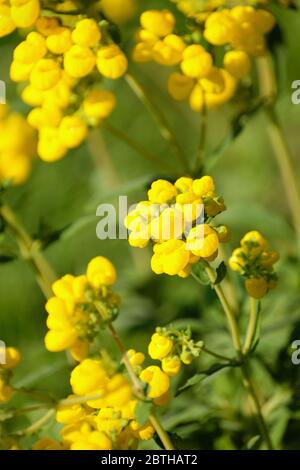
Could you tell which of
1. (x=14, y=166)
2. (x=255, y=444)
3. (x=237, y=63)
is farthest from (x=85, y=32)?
(x=14, y=166)

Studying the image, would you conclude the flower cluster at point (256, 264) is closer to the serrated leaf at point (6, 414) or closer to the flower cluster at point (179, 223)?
the flower cluster at point (179, 223)

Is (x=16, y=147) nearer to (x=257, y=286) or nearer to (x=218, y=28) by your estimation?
(x=218, y=28)

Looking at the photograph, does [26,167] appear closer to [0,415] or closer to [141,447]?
[141,447]

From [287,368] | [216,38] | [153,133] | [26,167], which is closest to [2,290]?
[26,167]

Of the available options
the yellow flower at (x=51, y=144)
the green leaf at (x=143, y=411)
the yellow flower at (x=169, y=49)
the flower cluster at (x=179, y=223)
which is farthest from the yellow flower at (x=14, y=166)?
the green leaf at (x=143, y=411)

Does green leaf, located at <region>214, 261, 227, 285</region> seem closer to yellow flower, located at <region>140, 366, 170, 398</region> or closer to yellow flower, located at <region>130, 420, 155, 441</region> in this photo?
Answer: yellow flower, located at <region>140, 366, 170, 398</region>

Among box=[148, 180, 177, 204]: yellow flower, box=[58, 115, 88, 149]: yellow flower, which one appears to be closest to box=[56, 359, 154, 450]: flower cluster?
box=[148, 180, 177, 204]: yellow flower
